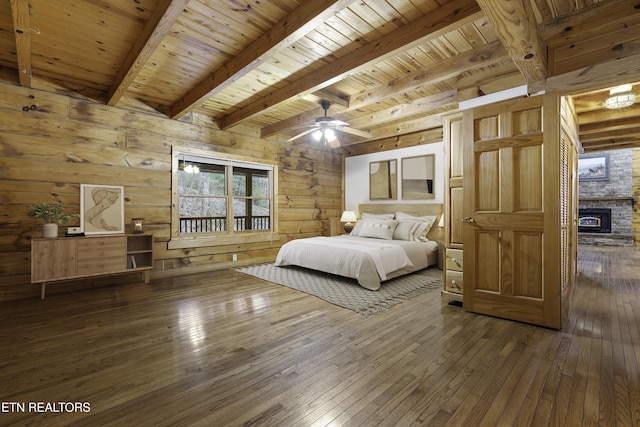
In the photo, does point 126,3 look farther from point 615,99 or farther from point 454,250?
point 615,99

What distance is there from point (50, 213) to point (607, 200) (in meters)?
12.2

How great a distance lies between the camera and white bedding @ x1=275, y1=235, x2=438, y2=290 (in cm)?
380

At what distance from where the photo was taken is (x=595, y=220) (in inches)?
339

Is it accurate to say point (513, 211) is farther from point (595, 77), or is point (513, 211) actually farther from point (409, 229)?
point (409, 229)

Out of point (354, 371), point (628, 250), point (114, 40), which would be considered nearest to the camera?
point (354, 371)

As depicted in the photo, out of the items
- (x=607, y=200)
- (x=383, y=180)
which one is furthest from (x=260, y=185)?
(x=607, y=200)

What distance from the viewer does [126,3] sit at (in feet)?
7.54

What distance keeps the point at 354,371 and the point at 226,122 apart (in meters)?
4.43

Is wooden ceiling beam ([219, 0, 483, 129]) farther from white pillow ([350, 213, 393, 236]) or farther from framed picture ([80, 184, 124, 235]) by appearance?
white pillow ([350, 213, 393, 236])

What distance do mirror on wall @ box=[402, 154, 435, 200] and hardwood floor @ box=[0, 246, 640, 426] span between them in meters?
2.96

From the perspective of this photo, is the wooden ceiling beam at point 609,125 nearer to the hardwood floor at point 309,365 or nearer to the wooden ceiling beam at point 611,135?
the wooden ceiling beam at point 611,135

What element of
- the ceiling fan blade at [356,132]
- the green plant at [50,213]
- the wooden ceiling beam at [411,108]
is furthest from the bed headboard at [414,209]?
the green plant at [50,213]

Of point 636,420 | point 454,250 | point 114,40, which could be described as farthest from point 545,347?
point 114,40

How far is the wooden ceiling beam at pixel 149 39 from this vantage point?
2.10 metres
